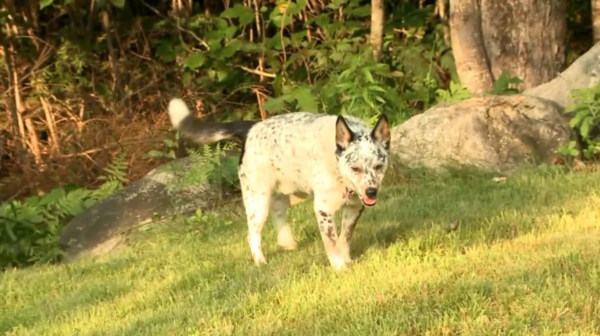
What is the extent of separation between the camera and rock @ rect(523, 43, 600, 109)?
955cm

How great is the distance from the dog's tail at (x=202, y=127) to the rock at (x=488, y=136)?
2.74m

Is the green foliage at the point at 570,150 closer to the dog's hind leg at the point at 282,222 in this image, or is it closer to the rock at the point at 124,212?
the dog's hind leg at the point at 282,222

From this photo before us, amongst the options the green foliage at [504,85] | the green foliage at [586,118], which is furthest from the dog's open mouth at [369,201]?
the green foliage at [504,85]

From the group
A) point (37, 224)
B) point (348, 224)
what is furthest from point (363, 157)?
point (37, 224)

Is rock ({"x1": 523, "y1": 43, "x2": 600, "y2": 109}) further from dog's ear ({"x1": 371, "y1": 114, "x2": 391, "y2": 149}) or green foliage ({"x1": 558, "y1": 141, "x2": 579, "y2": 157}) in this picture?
dog's ear ({"x1": 371, "y1": 114, "x2": 391, "y2": 149})

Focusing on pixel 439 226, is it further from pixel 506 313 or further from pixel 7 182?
pixel 7 182

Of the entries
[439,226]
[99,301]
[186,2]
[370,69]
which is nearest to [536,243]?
[439,226]

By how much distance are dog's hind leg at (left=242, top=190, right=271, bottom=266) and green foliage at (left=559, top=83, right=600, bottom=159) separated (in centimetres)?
378

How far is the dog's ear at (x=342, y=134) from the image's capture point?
5.51m

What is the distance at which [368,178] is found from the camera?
5.41 m

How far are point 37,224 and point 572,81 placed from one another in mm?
6265

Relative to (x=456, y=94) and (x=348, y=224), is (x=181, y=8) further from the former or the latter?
(x=348, y=224)

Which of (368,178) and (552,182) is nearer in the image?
(368,178)

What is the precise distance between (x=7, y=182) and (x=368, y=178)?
Answer: 8094 millimetres
